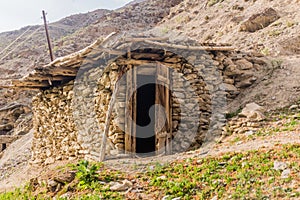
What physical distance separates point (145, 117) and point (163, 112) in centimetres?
119

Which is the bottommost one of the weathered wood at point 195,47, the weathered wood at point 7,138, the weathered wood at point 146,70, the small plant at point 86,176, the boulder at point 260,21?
the weathered wood at point 7,138

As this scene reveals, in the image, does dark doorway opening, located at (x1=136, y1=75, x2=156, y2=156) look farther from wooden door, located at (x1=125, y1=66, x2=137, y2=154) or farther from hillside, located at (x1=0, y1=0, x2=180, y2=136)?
hillside, located at (x1=0, y1=0, x2=180, y2=136)

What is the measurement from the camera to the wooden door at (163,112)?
267 inches

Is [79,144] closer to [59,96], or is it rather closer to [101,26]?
[59,96]

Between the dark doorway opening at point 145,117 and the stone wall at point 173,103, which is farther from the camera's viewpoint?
the dark doorway opening at point 145,117

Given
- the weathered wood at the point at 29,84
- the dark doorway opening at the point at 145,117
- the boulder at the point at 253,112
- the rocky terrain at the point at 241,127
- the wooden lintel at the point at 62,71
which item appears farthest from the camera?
the weathered wood at the point at 29,84

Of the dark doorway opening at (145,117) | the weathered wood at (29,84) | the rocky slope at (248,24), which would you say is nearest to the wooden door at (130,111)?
the dark doorway opening at (145,117)

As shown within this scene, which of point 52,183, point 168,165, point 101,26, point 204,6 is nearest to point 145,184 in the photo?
point 168,165

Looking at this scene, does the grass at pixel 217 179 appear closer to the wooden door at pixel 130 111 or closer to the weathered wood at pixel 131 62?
the wooden door at pixel 130 111

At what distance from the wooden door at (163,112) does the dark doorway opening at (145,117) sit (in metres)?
0.34

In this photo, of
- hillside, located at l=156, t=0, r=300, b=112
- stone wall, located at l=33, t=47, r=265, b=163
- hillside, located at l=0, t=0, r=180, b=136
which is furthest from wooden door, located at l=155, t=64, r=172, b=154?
hillside, located at l=0, t=0, r=180, b=136

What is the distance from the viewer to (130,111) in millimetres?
6562

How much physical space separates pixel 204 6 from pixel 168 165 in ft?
52.5

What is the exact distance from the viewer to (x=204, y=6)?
19.3 meters
